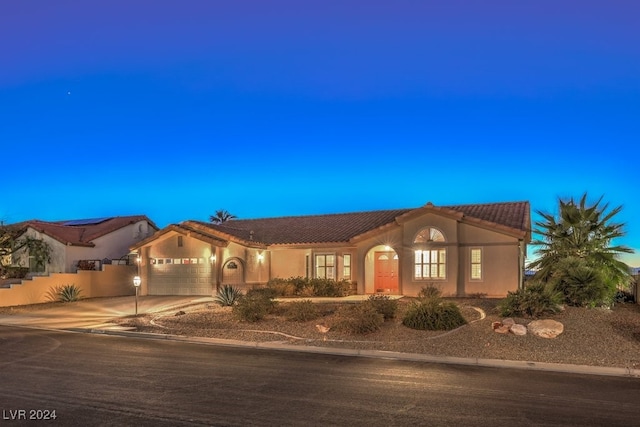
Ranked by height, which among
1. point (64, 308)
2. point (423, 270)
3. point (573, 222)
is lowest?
point (64, 308)

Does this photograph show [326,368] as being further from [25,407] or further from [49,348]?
[49,348]

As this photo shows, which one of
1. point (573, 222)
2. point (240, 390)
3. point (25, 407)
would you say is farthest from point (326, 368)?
point (573, 222)

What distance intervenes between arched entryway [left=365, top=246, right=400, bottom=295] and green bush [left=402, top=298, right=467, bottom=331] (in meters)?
10.1

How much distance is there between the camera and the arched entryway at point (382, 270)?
26.7 meters

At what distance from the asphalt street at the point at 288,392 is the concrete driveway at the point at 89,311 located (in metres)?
7.08

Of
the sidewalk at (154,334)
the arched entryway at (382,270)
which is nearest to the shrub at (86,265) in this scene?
the sidewalk at (154,334)

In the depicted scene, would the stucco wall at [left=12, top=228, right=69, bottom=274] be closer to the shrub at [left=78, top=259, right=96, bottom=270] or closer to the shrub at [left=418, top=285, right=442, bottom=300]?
the shrub at [left=78, top=259, right=96, bottom=270]

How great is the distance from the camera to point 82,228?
114ft

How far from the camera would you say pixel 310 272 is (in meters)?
28.1

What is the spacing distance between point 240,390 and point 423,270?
16.7 m

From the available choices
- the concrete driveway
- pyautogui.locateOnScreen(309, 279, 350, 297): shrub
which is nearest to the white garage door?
the concrete driveway

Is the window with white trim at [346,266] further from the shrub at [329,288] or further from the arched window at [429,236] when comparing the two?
the arched window at [429,236]

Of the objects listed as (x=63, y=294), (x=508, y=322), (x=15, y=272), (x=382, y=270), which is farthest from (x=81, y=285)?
(x=508, y=322)

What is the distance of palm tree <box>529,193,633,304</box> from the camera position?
19.8m
